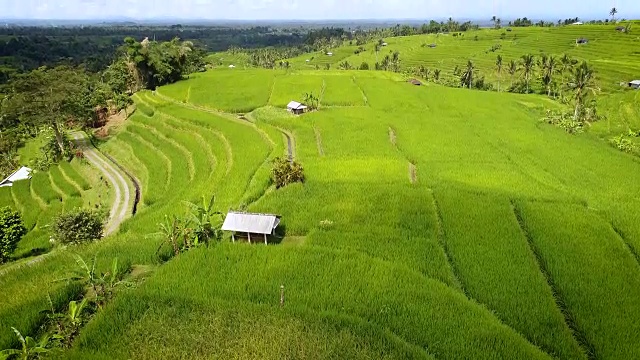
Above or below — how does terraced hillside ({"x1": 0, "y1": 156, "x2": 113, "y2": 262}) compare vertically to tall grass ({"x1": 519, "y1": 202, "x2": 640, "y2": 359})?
below

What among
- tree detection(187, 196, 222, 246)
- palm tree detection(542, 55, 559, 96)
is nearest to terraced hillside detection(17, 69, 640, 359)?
tree detection(187, 196, 222, 246)

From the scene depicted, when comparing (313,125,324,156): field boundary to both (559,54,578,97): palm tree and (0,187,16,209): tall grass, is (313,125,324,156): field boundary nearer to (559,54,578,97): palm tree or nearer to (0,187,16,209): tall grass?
(0,187,16,209): tall grass

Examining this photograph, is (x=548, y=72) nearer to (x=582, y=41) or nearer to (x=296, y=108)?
(x=582, y=41)

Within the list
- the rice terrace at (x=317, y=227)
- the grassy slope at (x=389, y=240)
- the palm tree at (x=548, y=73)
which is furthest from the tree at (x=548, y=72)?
the grassy slope at (x=389, y=240)

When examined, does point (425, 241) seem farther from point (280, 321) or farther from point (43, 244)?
point (43, 244)

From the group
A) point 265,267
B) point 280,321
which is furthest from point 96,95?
point 280,321
